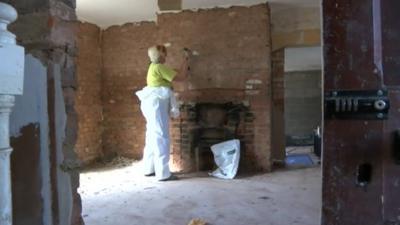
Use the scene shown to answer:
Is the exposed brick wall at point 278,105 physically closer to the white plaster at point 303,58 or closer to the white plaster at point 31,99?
the white plaster at point 303,58

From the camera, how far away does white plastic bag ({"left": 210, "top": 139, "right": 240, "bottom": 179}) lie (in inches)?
193

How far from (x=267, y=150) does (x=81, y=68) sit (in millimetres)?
3182

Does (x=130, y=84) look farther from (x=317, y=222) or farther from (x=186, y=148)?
(x=317, y=222)

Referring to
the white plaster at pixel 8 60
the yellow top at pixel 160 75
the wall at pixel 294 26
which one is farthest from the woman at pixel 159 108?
the white plaster at pixel 8 60

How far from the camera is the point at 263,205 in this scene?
11.4 feet

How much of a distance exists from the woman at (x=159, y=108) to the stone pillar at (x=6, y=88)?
3728 millimetres

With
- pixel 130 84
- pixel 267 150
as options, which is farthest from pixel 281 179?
pixel 130 84

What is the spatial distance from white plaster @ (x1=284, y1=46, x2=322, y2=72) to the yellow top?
8.39 feet

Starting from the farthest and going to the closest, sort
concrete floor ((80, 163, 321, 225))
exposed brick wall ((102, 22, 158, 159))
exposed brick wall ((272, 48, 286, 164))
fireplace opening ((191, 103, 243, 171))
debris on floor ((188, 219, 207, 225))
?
exposed brick wall ((102, 22, 158, 159)) → exposed brick wall ((272, 48, 286, 164)) → fireplace opening ((191, 103, 243, 171)) → concrete floor ((80, 163, 321, 225)) → debris on floor ((188, 219, 207, 225))

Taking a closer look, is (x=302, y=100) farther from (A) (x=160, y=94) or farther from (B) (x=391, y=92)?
(B) (x=391, y=92)

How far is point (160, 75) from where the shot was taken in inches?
189

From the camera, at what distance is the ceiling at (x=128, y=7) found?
5.09 metres

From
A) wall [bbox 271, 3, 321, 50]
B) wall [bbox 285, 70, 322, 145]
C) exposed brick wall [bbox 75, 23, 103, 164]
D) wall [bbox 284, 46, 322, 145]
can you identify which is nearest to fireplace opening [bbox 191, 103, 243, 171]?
wall [bbox 271, 3, 321, 50]

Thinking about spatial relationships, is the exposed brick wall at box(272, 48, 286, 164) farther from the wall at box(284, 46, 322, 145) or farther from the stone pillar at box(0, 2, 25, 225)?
the stone pillar at box(0, 2, 25, 225)
